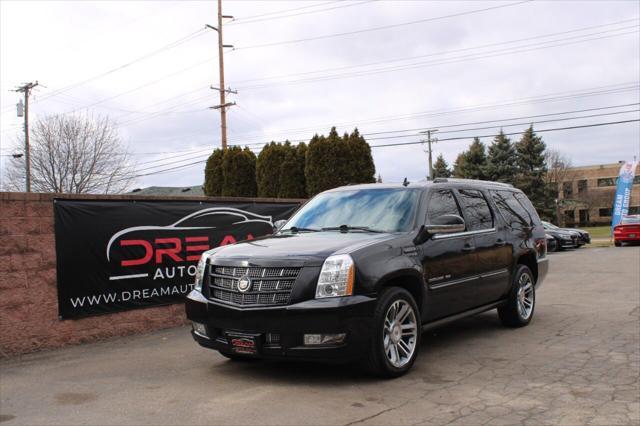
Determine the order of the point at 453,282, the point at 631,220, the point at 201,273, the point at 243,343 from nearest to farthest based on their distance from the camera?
1. the point at 243,343
2. the point at 201,273
3. the point at 453,282
4. the point at 631,220

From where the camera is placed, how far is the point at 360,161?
57.9ft

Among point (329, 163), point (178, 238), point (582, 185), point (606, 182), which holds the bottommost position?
point (178, 238)

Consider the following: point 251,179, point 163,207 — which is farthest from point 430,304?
point 251,179

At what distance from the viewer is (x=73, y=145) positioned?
110ft

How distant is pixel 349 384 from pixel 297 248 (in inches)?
51.3

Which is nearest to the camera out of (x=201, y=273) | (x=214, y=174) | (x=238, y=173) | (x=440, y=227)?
(x=201, y=273)

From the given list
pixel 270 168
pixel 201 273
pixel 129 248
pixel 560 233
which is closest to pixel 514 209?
pixel 201 273

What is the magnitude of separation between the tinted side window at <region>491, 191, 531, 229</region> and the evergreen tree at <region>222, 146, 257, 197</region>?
14234 millimetres

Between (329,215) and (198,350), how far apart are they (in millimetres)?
2258

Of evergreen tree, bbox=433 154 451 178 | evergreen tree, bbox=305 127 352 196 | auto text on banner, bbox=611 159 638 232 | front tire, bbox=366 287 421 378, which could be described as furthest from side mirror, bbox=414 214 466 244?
evergreen tree, bbox=433 154 451 178

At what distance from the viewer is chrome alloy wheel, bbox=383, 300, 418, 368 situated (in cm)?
525

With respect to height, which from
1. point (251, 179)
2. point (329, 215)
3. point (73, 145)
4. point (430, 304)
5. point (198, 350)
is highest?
point (73, 145)

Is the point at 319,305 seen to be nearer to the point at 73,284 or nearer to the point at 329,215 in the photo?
the point at 329,215

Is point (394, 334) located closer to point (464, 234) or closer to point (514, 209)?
point (464, 234)
